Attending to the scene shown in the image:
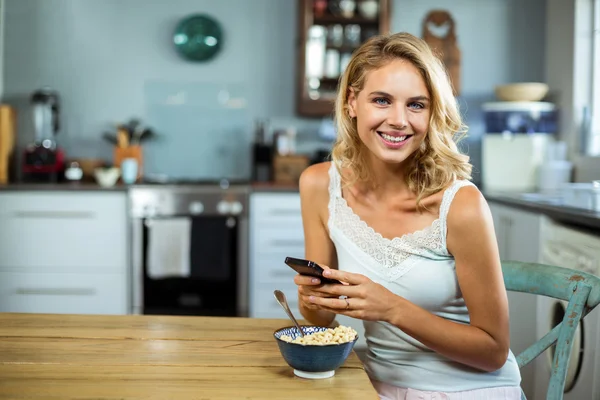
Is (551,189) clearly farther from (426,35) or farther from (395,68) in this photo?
(395,68)

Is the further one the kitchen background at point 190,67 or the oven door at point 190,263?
the kitchen background at point 190,67

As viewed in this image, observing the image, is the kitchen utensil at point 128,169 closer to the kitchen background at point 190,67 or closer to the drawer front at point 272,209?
the kitchen background at point 190,67

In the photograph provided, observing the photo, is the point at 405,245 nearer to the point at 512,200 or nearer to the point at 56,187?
the point at 512,200

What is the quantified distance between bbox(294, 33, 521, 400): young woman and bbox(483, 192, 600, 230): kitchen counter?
2.92 feet

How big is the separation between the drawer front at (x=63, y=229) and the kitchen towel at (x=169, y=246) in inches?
6.4

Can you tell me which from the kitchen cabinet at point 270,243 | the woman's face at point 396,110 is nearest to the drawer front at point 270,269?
the kitchen cabinet at point 270,243

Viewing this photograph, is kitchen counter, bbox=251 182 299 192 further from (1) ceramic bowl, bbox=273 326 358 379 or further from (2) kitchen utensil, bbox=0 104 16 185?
(1) ceramic bowl, bbox=273 326 358 379

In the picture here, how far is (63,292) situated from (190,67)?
63.3 inches

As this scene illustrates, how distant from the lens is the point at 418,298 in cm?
157

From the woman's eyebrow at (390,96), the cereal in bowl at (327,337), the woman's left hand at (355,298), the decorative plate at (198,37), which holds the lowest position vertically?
the cereal in bowl at (327,337)

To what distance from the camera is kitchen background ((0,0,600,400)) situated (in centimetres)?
411

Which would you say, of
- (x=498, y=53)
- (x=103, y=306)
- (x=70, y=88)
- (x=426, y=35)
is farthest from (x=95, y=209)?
(x=498, y=53)

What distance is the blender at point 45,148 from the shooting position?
14.5 feet

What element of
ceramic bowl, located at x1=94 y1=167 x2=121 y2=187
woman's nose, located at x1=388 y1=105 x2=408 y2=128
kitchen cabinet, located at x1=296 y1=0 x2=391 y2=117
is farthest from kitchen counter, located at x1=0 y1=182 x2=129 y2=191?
woman's nose, located at x1=388 y1=105 x2=408 y2=128
